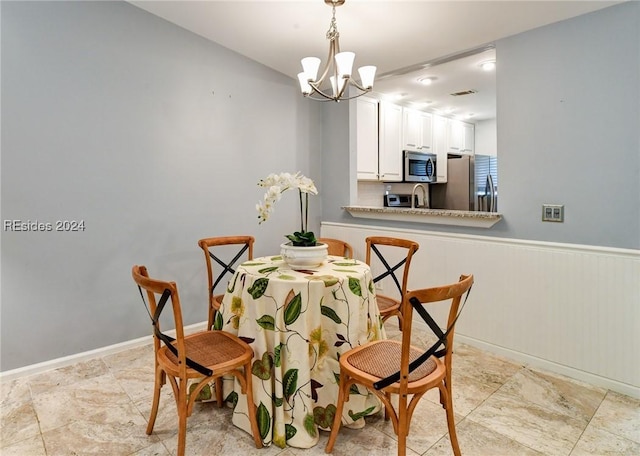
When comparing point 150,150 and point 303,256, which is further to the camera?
point 150,150

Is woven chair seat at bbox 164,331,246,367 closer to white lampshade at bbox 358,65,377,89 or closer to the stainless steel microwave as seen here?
white lampshade at bbox 358,65,377,89

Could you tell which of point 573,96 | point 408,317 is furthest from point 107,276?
point 573,96

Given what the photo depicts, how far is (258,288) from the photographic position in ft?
5.75

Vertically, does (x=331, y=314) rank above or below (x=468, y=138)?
below

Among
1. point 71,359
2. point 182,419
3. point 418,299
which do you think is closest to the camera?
point 418,299

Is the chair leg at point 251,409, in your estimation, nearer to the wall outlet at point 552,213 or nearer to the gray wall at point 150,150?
the gray wall at point 150,150

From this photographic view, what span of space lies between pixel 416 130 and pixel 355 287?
3.64m

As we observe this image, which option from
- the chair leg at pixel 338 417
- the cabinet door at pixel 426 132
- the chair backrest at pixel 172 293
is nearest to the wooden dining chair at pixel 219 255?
the chair backrest at pixel 172 293

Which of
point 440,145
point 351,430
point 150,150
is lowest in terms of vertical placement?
point 351,430

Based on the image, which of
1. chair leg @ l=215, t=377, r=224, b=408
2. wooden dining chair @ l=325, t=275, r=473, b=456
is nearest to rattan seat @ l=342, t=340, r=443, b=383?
wooden dining chair @ l=325, t=275, r=473, b=456

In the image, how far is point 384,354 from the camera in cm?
168

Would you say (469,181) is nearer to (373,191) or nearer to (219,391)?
(373,191)

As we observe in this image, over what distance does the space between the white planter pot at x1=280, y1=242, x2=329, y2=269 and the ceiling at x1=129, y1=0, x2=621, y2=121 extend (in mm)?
1648

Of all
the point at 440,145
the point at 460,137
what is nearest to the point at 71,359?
the point at 440,145
